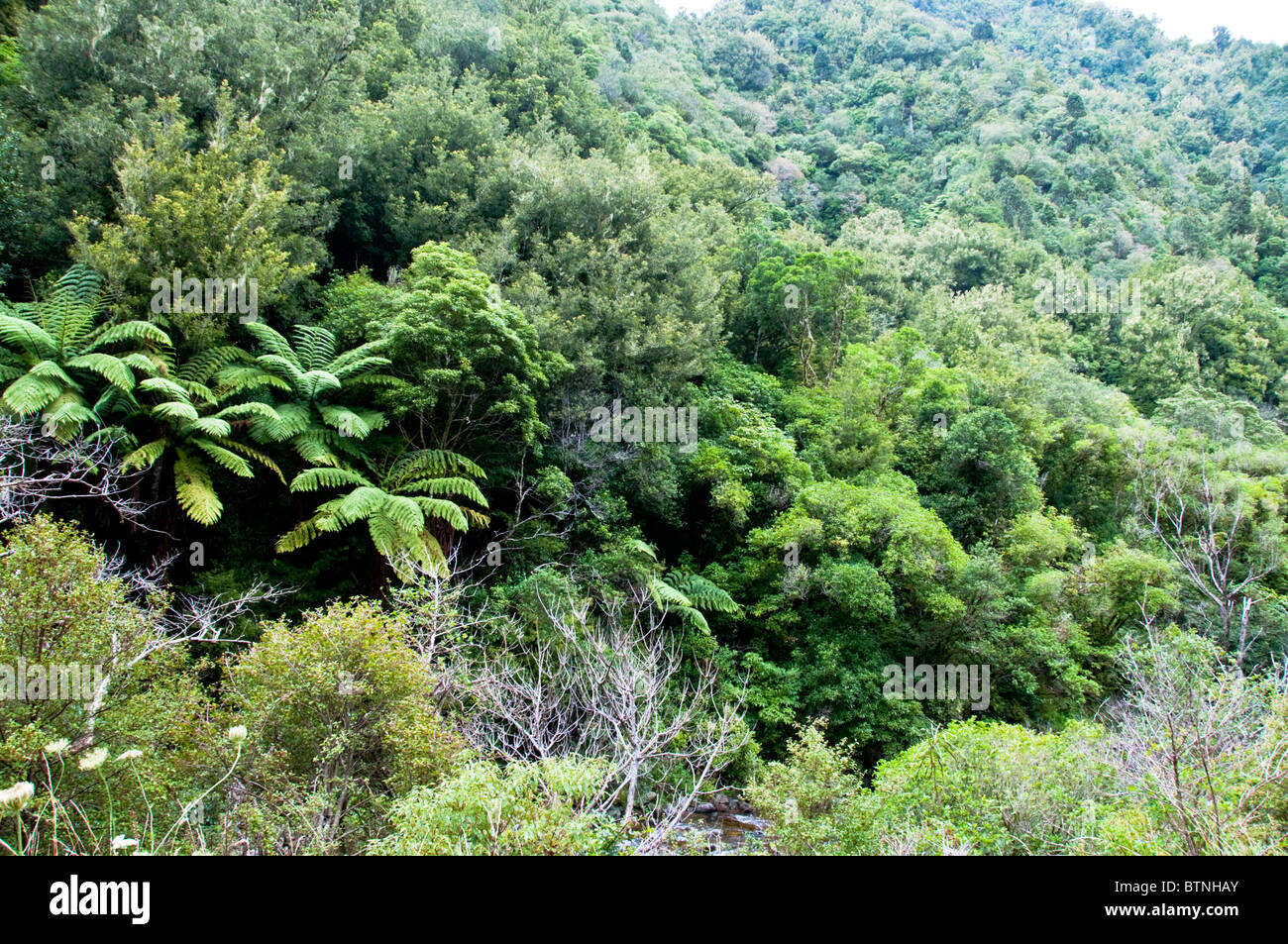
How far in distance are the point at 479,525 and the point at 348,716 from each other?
6.53 metres

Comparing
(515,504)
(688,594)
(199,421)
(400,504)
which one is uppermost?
(199,421)

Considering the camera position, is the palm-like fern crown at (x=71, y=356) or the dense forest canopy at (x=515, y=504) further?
→ the palm-like fern crown at (x=71, y=356)

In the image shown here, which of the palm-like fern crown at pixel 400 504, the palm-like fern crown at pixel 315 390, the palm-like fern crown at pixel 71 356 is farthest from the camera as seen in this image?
the palm-like fern crown at pixel 315 390

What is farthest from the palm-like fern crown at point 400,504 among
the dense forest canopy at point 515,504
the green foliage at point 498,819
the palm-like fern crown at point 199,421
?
the green foliage at point 498,819

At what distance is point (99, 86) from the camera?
41.2 feet

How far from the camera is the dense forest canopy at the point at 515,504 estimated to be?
6781 millimetres

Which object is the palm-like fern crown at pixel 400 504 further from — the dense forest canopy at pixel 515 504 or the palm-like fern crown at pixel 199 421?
the palm-like fern crown at pixel 199 421

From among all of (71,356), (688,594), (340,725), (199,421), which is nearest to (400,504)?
(199,421)

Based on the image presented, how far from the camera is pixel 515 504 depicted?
46.4ft

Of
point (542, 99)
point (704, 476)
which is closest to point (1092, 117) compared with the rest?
point (542, 99)

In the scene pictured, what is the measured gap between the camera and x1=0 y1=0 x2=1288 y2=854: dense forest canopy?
6.78 metres

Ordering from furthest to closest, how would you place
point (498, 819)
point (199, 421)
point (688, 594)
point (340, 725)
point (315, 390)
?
point (688, 594) < point (315, 390) < point (199, 421) < point (340, 725) < point (498, 819)

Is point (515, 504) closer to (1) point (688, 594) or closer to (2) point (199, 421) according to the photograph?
(1) point (688, 594)

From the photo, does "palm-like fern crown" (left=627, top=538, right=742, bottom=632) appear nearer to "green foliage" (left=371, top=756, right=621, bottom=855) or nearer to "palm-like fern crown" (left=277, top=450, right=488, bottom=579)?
"palm-like fern crown" (left=277, top=450, right=488, bottom=579)
